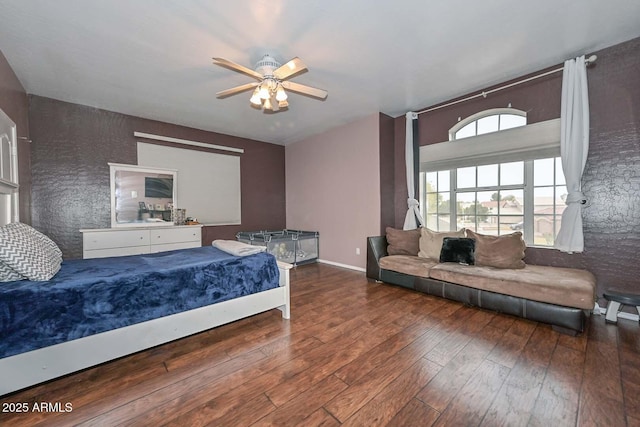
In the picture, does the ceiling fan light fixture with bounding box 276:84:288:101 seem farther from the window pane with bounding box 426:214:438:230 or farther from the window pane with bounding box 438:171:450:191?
the window pane with bounding box 426:214:438:230

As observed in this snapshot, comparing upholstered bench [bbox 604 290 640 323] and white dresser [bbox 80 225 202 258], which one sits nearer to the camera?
upholstered bench [bbox 604 290 640 323]

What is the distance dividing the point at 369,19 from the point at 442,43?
0.85 meters

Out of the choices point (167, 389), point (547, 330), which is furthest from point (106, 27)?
point (547, 330)

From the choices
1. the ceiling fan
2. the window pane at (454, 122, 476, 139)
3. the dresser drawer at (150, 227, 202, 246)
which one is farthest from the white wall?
the dresser drawer at (150, 227, 202, 246)

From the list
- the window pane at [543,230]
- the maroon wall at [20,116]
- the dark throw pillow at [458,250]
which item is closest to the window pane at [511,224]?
the window pane at [543,230]

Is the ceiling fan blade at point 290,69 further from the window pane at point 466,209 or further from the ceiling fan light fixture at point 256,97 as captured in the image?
the window pane at point 466,209

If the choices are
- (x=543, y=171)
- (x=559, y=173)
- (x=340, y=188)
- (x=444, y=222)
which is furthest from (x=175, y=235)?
(x=559, y=173)

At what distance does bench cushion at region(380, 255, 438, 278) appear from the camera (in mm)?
3333

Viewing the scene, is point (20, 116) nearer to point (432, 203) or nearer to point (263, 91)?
point (263, 91)

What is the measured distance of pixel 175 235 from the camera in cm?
437

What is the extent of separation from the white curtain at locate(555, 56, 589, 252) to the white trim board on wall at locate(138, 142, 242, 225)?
524cm

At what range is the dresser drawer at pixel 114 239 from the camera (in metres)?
3.66

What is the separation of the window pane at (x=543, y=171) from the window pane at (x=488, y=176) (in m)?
0.42

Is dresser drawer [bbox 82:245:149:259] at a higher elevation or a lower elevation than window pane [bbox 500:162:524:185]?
lower
